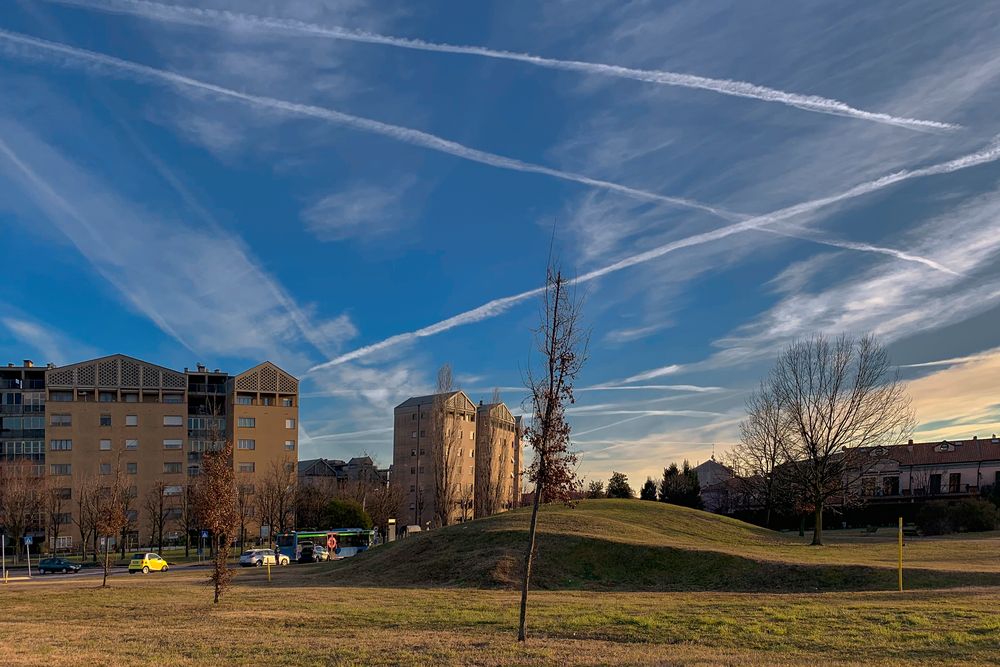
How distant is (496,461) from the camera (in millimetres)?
92312

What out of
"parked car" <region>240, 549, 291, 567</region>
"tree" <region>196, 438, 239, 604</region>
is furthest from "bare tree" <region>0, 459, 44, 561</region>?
"tree" <region>196, 438, 239, 604</region>

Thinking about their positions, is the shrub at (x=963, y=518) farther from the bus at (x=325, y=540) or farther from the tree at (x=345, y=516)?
the tree at (x=345, y=516)

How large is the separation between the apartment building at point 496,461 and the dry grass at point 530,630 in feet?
183

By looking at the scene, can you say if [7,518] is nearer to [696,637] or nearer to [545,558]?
[545,558]

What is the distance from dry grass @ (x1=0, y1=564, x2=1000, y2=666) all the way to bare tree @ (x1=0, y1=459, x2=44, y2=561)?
54.0 m

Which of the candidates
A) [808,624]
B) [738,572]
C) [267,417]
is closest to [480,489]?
[267,417]

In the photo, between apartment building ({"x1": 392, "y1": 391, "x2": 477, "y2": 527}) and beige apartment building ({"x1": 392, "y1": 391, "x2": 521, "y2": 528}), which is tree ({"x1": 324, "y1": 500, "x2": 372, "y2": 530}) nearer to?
beige apartment building ({"x1": 392, "y1": 391, "x2": 521, "y2": 528})

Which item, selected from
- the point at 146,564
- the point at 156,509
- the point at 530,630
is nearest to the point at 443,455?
the point at 146,564

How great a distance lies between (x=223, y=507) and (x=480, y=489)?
60335 millimetres


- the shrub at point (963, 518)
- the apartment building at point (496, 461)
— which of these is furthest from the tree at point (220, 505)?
the apartment building at point (496, 461)

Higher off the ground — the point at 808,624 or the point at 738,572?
the point at 808,624

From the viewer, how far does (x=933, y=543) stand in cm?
4341

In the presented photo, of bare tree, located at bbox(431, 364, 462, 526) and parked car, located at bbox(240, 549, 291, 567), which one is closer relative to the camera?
parked car, located at bbox(240, 549, 291, 567)

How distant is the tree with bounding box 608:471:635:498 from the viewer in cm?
8962
